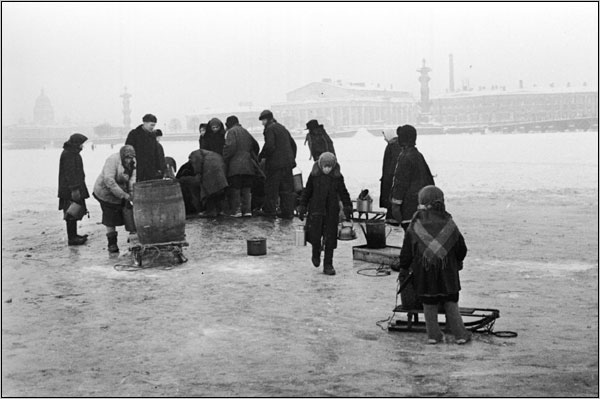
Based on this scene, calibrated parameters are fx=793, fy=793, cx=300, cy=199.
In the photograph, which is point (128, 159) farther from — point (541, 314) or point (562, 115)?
point (562, 115)

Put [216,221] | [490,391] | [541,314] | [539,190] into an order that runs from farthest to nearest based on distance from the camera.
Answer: [539,190] → [216,221] → [541,314] → [490,391]

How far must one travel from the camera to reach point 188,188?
1316 cm

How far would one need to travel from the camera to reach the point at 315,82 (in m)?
122

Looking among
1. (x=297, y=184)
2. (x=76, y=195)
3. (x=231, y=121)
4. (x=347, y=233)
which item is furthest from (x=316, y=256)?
(x=297, y=184)

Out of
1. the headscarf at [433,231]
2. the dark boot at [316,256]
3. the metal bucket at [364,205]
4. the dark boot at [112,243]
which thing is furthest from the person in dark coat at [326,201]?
the metal bucket at [364,205]

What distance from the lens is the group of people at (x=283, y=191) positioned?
563 cm

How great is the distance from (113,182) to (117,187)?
0.07 meters

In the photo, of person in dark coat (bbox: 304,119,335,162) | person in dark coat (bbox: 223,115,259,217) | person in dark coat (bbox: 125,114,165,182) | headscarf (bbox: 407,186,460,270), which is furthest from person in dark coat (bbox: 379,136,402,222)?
headscarf (bbox: 407,186,460,270)

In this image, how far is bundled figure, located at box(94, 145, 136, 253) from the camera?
30.4ft

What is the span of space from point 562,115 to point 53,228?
113 metres

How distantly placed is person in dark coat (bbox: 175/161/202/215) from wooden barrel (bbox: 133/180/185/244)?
13.0 ft

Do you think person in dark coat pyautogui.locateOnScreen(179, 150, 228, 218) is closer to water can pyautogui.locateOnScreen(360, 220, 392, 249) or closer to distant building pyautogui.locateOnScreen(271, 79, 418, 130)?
water can pyautogui.locateOnScreen(360, 220, 392, 249)

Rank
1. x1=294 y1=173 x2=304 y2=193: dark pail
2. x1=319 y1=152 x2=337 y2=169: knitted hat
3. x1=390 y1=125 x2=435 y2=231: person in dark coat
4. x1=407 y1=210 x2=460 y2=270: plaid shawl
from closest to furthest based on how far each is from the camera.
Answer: x1=407 y1=210 x2=460 y2=270: plaid shawl → x1=390 y1=125 x2=435 y2=231: person in dark coat → x1=319 y1=152 x2=337 y2=169: knitted hat → x1=294 y1=173 x2=304 y2=193: dark pail

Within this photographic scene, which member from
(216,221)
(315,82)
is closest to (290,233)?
(216,221)
